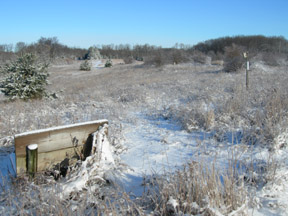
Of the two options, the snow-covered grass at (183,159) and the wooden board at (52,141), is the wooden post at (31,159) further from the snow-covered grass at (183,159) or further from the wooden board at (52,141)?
the snow-covered grass at (183,159)

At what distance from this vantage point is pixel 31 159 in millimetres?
2652

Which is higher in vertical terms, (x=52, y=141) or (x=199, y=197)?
(x=52, y=141)

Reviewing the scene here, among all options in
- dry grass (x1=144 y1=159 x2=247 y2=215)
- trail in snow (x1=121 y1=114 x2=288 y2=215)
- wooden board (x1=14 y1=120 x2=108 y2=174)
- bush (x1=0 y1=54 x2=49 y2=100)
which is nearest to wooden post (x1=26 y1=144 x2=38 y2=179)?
wooden board (x1=14 y1=120 x2=108 y2=174)

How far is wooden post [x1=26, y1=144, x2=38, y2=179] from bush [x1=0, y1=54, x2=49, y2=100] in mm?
5919

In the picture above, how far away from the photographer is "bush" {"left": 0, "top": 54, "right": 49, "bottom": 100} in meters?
7.73

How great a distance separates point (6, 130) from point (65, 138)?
2.13m

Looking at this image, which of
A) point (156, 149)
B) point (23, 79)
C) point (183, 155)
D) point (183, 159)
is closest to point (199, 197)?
point (183, 159)

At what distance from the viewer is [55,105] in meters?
7.06

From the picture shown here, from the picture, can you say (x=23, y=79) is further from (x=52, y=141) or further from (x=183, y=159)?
(x=183, y=159)

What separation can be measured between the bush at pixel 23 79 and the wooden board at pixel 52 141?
569 cm

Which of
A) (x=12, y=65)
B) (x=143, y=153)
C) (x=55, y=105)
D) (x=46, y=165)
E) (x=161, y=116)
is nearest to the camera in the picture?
(x=46, y=165)

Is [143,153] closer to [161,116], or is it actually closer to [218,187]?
[218,187]

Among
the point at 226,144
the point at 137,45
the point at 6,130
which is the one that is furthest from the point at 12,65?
the point at 137,45

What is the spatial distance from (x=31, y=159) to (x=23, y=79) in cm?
626
